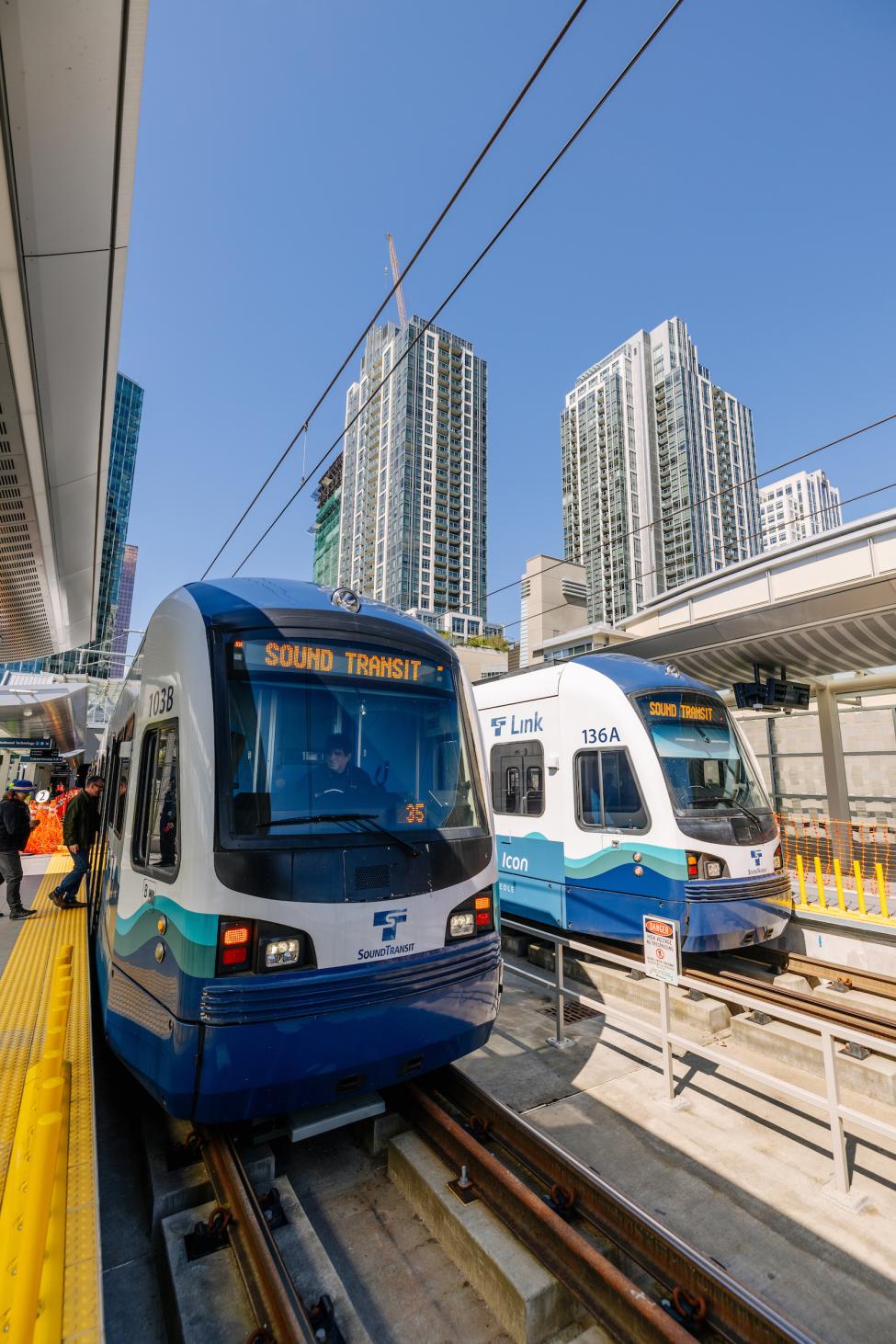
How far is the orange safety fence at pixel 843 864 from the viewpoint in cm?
917

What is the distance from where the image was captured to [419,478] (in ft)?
405

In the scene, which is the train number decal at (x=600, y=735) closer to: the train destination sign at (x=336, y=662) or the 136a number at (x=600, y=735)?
the 136a number at (x=600, y=735)

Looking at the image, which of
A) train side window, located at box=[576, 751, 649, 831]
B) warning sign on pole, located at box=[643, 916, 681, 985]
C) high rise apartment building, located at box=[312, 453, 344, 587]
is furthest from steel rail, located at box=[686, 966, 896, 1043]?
high rise apartment building, located at box=[312, 453, 344, 587]

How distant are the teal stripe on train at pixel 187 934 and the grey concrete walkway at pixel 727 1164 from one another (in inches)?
112

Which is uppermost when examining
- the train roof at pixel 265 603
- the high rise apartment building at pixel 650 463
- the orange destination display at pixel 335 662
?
the high rise apartment building at pixel 650 463

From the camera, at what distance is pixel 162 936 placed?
3.54 metres

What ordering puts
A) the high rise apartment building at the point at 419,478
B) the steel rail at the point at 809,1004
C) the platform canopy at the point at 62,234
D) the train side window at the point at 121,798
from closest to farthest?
the platform canopy at the point at 62,234
the train side window at the point at 121,798
the steel rail at the point at 809,1004
the high rise apartment building at the point at 419,478

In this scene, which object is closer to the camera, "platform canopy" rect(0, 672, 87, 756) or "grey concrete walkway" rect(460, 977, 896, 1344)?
"grey concrete walkway" rect(460, 977, 896, 1344)

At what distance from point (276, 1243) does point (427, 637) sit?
3515mm

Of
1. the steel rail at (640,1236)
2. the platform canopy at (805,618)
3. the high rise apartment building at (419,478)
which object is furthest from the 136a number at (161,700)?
the high rise apartment building at (419,478)

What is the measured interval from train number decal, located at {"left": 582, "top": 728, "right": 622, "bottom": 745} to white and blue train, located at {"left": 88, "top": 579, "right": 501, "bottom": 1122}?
338 centimetres

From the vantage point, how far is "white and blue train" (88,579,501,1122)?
323cm

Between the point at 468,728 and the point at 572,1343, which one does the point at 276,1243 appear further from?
the point at 468,728

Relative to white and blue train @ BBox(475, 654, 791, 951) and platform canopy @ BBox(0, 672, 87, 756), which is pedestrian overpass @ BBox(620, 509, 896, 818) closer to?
white and blue train @ BBox(475, 654, 791, 951)
